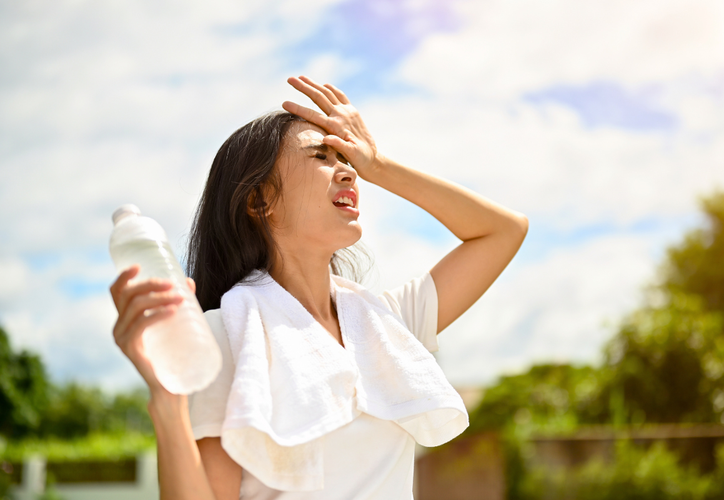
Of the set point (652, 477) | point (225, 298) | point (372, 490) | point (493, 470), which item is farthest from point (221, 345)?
point (493, 470)

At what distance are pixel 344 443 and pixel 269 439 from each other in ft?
0.77

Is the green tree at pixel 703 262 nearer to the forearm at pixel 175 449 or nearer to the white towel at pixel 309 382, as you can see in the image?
the white towel at pixel 309 382

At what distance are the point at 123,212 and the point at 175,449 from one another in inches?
18.6

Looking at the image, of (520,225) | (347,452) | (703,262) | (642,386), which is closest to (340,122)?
(520,225)

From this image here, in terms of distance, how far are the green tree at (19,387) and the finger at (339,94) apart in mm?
14785

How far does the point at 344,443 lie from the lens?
1620mm

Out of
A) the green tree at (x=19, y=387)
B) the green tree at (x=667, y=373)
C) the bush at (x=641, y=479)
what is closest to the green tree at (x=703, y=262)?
the green tree at (x=667, y=373)

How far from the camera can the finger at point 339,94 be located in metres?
2.14

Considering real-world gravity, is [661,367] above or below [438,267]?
below

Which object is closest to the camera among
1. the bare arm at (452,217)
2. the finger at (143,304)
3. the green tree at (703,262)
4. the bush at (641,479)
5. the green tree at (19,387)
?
the finger at (143,304)

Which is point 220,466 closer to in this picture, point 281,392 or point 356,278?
point 281,392

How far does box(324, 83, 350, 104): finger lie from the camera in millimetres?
2143

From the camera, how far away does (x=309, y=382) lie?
5.08ft

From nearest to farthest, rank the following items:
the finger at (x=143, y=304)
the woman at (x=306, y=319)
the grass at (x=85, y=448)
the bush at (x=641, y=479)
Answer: the finger at (x=143, y=304), the woman at (x=306, y=319), the bush at (x=641, y=479), the grass at (x=85, y=448)
